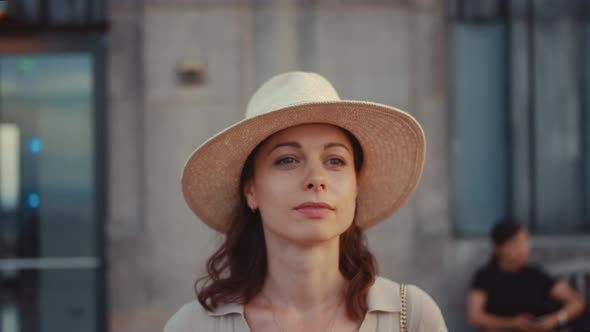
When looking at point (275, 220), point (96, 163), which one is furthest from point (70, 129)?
point (275, 220)

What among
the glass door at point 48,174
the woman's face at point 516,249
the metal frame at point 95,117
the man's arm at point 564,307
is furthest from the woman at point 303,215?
the glass door at point 48,174

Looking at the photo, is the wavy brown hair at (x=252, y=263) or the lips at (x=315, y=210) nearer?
the lips at (x=315, y=210)

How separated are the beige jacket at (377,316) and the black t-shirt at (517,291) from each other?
3.43m

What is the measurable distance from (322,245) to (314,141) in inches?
12.0

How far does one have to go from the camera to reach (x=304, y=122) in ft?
7.47

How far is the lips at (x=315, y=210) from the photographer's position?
2.16m

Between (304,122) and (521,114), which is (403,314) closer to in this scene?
(304,122)

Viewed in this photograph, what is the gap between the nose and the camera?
2.17m

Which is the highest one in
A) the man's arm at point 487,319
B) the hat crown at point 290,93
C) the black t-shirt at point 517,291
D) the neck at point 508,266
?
the hat crown at point 290,93

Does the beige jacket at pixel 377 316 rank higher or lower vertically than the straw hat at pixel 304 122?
lower

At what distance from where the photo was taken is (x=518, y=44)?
21.1 ft

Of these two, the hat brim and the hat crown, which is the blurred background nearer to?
the hat brim

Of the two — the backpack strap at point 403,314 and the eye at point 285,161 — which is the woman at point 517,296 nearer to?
the backpack strap at point 403,314

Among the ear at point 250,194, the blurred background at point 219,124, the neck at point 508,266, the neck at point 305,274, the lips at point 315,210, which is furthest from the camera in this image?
the blurred background at point 219,124
